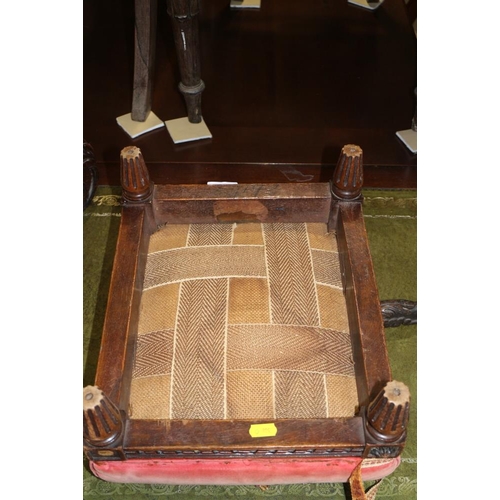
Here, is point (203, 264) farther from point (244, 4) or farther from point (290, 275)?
point (244, 4)

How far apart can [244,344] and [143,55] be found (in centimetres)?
158

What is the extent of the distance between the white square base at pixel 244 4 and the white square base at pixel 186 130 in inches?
41.6

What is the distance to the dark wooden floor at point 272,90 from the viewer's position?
2816 mm

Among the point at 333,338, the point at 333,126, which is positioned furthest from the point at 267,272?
the point at 333,126

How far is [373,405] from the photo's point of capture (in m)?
1.24

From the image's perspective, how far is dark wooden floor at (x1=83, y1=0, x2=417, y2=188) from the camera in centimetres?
282

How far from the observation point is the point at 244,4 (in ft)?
12.0

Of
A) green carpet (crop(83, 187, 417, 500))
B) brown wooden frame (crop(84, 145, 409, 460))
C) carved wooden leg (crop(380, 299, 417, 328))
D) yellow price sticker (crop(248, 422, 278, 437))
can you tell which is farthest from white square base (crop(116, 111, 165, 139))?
yellow price sticker (crop(248, 422, 278, 437))

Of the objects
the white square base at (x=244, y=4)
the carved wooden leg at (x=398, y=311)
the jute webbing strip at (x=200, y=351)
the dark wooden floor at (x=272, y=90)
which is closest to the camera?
the jute webbing strip at (x=200, y=351)

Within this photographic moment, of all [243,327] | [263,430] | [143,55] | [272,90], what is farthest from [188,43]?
[263,430]

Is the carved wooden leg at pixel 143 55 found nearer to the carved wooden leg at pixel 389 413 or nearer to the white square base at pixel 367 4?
the white square base at pixel 367 4

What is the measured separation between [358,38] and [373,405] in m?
2.69

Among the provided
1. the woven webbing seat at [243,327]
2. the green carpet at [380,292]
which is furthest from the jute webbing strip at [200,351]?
the green carpet at [380,292]

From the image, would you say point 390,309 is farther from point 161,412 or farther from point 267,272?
point 161,412
